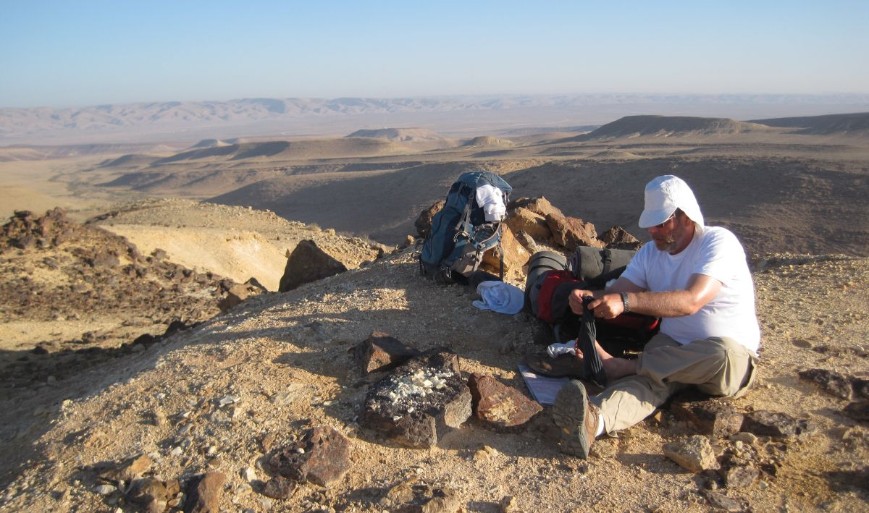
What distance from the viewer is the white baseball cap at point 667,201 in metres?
3.81

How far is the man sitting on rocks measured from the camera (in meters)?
3.70

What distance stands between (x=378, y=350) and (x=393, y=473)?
3.60 ft

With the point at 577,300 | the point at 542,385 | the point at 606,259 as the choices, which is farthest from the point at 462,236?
the point at 577,300

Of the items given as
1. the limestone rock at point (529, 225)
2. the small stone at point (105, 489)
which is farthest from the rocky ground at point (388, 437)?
the limestone rock at point (529, 225)

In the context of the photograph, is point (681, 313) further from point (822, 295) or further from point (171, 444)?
point (822, 295)

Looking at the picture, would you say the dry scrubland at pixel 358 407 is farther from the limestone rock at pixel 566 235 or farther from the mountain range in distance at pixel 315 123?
the mountain range in distance at pixel 315 123

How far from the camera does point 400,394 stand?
3.82m

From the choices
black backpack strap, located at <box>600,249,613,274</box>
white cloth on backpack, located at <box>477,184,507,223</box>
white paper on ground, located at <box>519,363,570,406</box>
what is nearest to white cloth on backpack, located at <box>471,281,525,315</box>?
black backpack strap, located at <box>600,249,613,274</box>

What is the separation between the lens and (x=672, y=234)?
3953 millimetres

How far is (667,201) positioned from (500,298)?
2.01 m

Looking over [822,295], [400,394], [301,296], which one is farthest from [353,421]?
[822,295]

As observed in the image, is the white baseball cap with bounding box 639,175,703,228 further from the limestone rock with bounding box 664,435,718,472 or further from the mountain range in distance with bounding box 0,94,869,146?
the mountain range in distance with bounding box 0,94,869,146

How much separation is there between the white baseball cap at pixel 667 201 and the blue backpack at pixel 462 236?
243cm

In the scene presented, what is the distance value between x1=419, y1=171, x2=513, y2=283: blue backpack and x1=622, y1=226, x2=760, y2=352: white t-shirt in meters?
2.41
